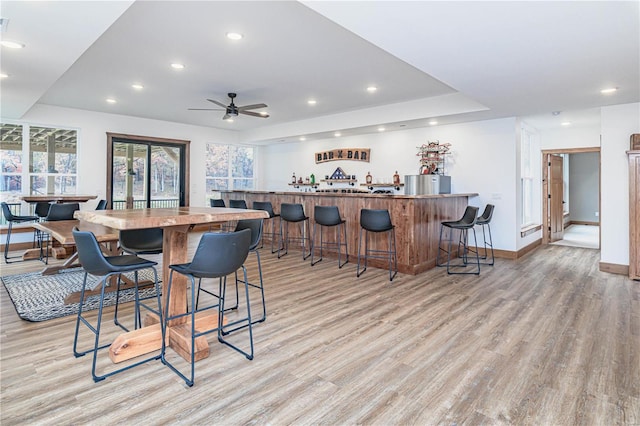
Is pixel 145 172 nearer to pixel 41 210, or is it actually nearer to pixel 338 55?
pixel 41 210

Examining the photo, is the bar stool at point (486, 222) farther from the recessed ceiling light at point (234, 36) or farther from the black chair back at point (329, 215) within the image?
the recessed ceiling light at point (234, 36)

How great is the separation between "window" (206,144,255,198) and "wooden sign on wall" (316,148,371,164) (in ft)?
7.48

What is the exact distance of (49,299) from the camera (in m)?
3.64

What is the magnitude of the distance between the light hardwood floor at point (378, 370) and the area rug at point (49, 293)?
14 centimetres

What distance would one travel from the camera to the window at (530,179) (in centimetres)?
706

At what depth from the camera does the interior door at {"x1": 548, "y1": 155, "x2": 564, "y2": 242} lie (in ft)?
25.3

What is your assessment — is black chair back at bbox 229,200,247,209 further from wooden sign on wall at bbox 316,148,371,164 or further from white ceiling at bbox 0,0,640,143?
wooden sign on wall at bbox 316,148,371,164

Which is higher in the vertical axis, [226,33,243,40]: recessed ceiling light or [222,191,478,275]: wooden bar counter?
[226,33,243,40]: recessed ceiling light

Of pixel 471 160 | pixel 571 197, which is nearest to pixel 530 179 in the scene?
pixel 471 160

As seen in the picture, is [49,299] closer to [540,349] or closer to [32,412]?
[32,412]

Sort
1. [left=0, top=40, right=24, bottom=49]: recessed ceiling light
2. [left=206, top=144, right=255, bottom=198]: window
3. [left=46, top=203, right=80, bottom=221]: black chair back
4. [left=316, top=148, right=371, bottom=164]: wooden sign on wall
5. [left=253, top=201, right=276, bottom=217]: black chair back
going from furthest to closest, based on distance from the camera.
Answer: [left=206, top=144, right=255, bottom=198]: window < [left=316, top=148, right=371, bottom=164]: wooden sign on wall < [left=253, top=201, right=276, bottom=217]: black chair back < [left=46, top=203, right=80, bottom=221]: black chair back < [left=0, top=40, right=24, bottom=49]: recessed ceiling light

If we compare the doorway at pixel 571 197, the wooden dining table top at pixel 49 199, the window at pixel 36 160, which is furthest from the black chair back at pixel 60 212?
the doorway at pixel 571 197

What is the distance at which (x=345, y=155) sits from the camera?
330 inches

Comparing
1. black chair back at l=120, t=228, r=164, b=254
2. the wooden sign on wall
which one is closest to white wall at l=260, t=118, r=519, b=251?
the wooden sign on wall
